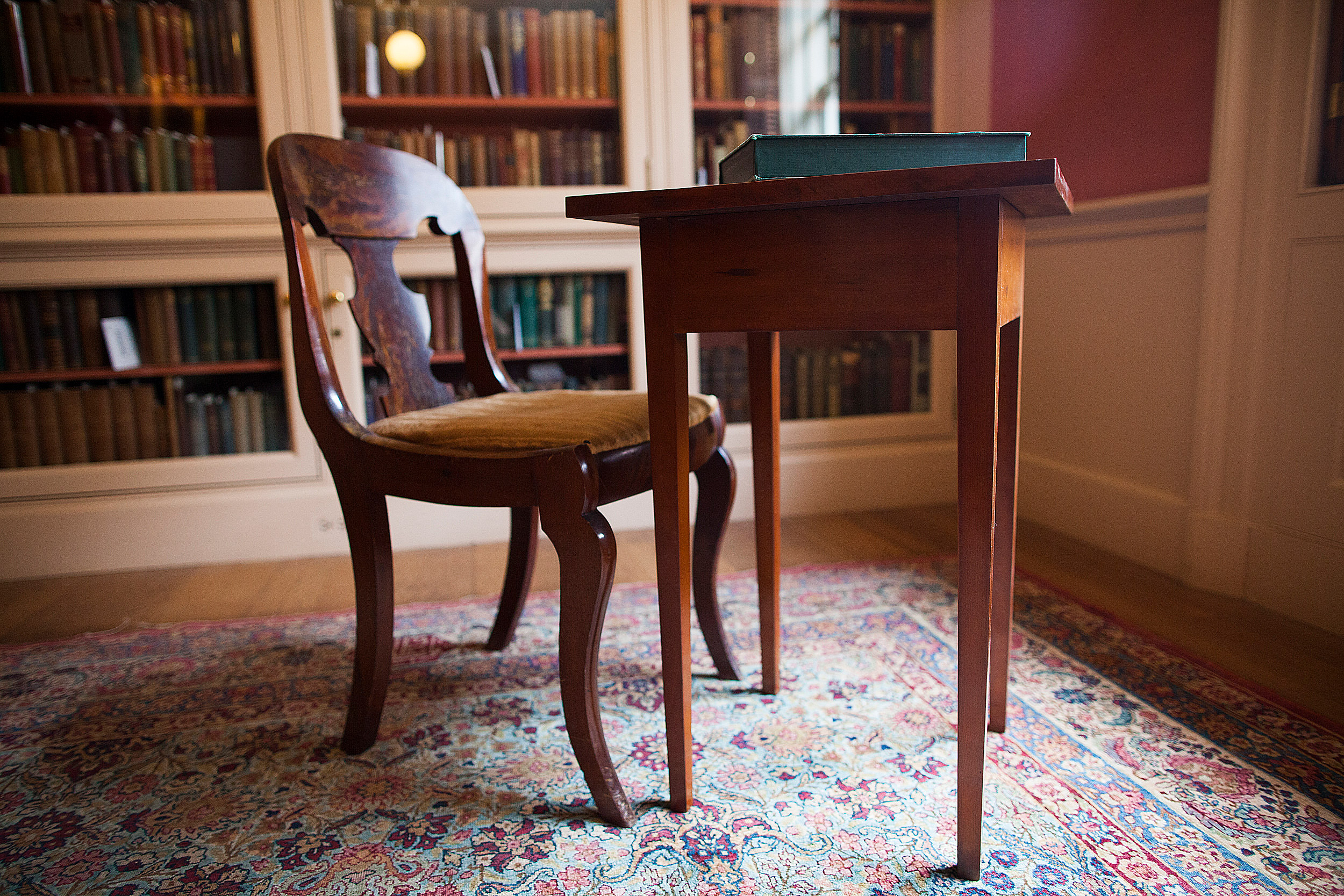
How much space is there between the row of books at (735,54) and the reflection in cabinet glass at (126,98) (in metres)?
1.18

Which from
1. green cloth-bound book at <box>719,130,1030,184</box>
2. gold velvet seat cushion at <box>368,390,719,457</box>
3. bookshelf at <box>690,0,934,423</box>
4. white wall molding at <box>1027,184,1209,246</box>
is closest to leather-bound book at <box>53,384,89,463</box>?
gold velvet seat cushion at <box>368,390,719,457</box>

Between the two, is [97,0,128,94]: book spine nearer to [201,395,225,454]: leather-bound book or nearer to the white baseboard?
[201,395,225,454]: leather-bound book

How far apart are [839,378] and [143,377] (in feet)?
6.28

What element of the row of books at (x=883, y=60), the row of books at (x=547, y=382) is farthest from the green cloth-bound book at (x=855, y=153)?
the row of books at (x=883, y=60)

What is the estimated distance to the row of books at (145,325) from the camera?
216 centimetres

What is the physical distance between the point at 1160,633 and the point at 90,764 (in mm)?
1789

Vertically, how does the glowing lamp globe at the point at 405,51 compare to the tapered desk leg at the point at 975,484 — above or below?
above

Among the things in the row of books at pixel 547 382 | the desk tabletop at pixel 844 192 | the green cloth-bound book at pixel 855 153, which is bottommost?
the row of books at pixel 547 382

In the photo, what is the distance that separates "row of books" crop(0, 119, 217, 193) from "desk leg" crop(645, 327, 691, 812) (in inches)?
70.5

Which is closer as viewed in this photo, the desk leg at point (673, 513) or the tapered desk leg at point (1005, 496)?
the desk leg at point (673, 513)

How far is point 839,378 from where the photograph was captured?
258cm

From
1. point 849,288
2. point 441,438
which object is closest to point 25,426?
point 441,438

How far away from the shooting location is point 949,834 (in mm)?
1021

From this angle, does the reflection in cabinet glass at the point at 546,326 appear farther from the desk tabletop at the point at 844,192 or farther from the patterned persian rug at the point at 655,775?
the desk tabletop at the point at 844,192
